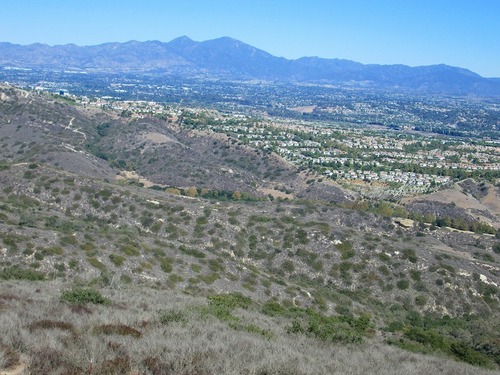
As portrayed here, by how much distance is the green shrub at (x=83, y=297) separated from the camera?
17.0 m

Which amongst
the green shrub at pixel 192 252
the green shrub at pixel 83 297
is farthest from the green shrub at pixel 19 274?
the green shrub at pixel 192 252

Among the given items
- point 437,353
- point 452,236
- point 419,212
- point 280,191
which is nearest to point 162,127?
point 280,191

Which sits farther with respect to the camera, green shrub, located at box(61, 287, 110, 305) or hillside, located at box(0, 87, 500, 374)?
green shrub, located at box(61, 287, 110, 305)

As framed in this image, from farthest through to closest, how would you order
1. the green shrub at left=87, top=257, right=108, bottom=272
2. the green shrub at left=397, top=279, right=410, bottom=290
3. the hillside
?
1. the green shrub at left=397, top=279, right=410, bottom=290
2. the green shrub at left=87, top=257, right=108, bottom=272
3. the hillside

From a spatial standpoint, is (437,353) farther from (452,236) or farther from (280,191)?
(280,191)

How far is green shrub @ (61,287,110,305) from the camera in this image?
17.0m

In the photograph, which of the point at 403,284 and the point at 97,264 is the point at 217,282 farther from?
the point at 403,284

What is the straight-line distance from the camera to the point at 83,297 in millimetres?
17203

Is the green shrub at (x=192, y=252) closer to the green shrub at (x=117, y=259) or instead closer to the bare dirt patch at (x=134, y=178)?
the green shrub at (x=117, y=259)

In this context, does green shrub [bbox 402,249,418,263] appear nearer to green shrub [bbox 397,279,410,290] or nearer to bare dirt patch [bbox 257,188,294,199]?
green shrub [bbox 397,279,410,290]

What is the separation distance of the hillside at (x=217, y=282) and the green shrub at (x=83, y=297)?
4 centimetres

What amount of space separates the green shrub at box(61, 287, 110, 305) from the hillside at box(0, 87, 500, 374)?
4cm

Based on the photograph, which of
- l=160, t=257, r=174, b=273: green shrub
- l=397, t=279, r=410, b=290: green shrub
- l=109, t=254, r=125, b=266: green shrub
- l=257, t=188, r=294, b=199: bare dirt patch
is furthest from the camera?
l=257, t=188, r=294, b=199: bare dirt patch

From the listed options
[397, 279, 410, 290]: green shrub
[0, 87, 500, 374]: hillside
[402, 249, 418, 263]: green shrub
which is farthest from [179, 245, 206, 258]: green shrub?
[402, 249, 418, 263]: green shrub
